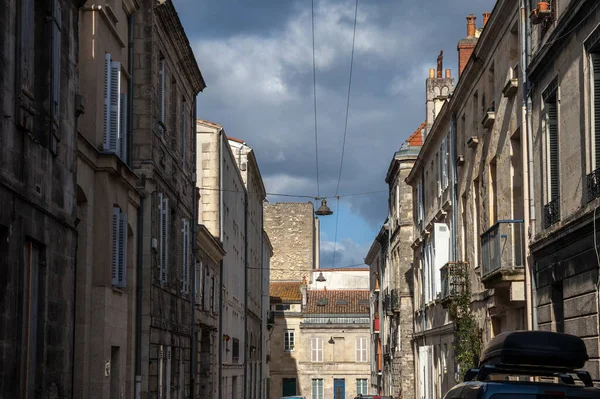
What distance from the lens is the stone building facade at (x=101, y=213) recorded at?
1803 centimetres

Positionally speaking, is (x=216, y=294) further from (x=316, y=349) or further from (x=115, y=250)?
(x=316, y=349)

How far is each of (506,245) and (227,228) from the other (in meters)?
23.8

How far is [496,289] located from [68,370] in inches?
436

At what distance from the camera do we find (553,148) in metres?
19.1

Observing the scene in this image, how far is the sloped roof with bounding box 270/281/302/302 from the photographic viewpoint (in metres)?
86.0

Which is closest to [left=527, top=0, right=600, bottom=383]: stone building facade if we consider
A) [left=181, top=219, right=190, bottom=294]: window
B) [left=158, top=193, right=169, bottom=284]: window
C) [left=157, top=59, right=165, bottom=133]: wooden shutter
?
[left=158, top=193, right=169, bottom=284]: window

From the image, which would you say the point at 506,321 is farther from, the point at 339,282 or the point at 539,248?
the point at 339,282

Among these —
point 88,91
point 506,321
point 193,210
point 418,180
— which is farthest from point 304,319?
point 88,91

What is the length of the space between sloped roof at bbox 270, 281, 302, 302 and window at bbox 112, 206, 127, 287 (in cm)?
6588

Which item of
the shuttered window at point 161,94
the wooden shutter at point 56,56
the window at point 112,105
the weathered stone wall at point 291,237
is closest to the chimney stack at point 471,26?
the shuttered window at point 161,94

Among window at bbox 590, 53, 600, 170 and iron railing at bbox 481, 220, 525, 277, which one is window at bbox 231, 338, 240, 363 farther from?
window at bbox 590, 53, 600, 170

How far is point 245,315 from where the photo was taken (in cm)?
5366

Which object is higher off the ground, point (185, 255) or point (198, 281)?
point (185, 255)

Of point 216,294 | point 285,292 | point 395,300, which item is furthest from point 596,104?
point 285,292
